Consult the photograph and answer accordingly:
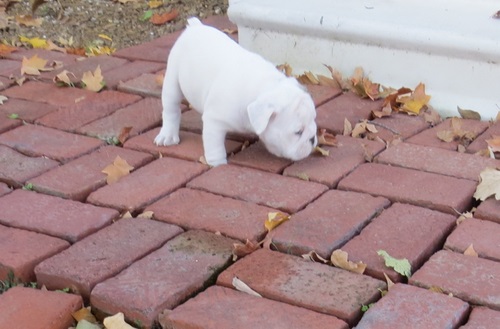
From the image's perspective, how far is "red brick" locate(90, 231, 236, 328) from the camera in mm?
2703

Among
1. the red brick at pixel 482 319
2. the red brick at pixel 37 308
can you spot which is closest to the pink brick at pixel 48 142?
the red brick at pixel 37 308

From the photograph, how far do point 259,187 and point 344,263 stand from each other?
70cm

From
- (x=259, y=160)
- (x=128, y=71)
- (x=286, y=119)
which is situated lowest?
(x=128, y=71)

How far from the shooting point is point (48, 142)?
400cm

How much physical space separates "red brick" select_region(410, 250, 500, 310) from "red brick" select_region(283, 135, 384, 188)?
29.1 inches

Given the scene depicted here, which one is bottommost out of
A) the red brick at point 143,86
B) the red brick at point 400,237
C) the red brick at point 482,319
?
the red brick at point 143,86

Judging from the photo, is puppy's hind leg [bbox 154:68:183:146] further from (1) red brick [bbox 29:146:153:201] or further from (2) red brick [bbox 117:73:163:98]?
(2) red brick [bbox 117:73:163:98]

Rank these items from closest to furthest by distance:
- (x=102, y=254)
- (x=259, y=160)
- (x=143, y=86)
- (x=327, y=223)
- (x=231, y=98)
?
1. (x=102, y=254)
2. (x=327, y=223)
3. (x=231, y=98)
4. (x=259, y=160)
5. (x=143, y=86)

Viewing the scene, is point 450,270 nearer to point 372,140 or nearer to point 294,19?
point 372,140

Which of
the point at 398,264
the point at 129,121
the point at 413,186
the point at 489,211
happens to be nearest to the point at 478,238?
the point at 489,211

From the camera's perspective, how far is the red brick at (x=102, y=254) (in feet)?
9.42

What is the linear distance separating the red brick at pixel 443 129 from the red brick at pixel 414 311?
4.21ft

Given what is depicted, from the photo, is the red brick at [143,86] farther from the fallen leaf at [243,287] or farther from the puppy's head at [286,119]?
the fallen leaf at [243,287]

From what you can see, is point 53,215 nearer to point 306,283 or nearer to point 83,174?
point 83,174
